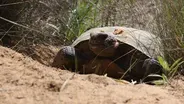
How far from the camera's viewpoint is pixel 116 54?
3611 mm

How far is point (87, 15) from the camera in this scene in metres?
4.75

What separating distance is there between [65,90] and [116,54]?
167 centimetres

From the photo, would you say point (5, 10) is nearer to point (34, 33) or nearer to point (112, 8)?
point (34, 33)

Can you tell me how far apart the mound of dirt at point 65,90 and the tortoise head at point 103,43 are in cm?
113

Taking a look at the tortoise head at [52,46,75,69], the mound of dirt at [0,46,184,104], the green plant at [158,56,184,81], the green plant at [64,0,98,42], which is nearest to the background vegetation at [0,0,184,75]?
the green plant at [64,0,98,42]

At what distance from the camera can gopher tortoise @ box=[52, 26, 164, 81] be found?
3.40m

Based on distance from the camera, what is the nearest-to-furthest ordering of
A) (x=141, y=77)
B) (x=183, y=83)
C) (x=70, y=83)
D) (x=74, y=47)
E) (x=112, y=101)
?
1. (x=112, y=101)
2. (x=70, y=83)
3. (x=183, y=83)
4. (x=141, y=77)
5. (x=74, y=47)

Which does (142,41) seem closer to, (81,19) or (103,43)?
(103,43)

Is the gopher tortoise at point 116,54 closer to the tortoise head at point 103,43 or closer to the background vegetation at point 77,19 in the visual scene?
the tortoise head at point 103,43

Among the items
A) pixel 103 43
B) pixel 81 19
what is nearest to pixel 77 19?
pixel 81 19

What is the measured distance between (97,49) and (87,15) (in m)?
1.31

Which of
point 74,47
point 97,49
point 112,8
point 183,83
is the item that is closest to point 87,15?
point 112,8

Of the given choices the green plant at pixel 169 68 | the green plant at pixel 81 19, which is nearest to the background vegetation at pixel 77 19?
the green plant at pixel 81 19

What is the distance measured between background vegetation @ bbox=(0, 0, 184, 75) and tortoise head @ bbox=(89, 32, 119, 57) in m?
0.36
